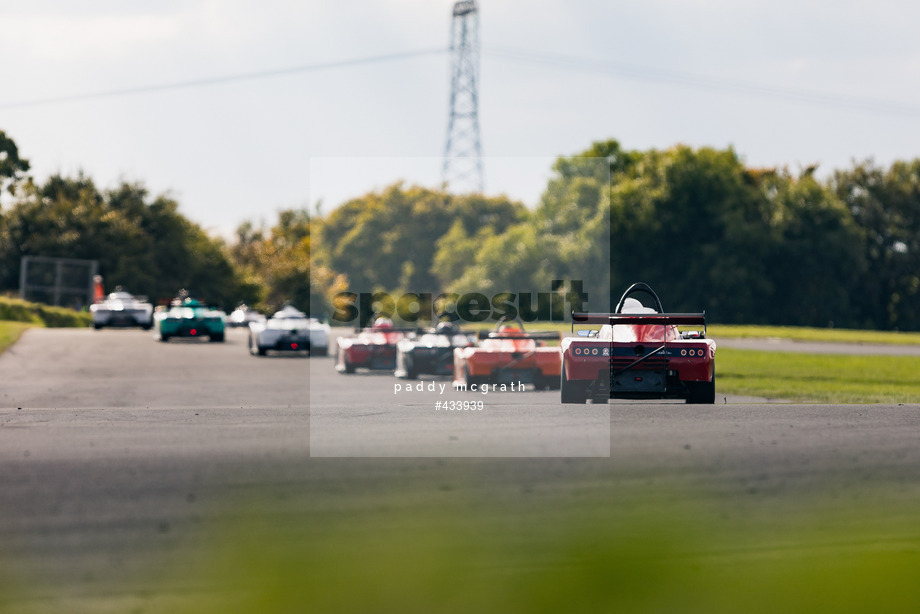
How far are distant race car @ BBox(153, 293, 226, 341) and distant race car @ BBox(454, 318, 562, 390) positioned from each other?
22162mm

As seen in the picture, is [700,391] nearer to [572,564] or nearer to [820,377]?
[572,564]

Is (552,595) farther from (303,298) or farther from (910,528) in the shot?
(303,298)

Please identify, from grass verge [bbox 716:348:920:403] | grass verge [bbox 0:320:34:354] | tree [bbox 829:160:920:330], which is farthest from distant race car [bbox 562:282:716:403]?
tree [bbox 829:160:920:330]

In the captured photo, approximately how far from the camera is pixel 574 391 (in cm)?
1387

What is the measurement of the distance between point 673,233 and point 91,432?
67302mm

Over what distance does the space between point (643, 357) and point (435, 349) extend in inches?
448

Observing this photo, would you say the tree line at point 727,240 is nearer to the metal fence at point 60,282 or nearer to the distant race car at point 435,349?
the metal fence at point 60,282

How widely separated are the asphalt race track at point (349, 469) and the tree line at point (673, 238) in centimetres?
5882

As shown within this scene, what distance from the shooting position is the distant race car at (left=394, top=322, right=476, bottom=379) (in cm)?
2370


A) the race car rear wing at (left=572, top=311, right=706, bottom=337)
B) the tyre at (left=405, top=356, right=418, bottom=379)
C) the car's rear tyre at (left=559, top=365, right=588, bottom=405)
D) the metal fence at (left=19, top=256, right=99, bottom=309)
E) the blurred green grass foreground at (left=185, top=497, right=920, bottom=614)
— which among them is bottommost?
the blurred green grass foreground at (left=185, top=497, right=920, bottom=614)

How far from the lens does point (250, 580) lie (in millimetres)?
7879

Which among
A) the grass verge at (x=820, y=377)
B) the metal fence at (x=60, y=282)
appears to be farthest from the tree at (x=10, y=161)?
the grass verge at (x=820, y=377)

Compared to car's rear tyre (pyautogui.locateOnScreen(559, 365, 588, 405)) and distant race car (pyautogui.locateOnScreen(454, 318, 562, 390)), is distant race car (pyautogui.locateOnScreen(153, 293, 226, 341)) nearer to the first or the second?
distant race car (pyautogui.locateOnScreen(454, 318, 562, 390))

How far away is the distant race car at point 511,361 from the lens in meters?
19.2
